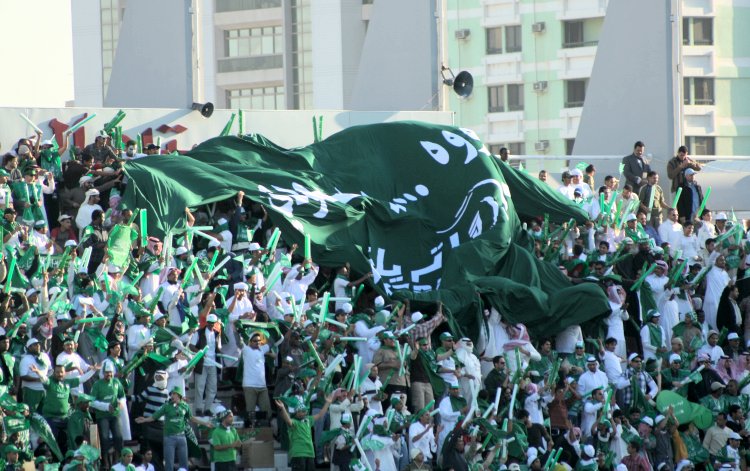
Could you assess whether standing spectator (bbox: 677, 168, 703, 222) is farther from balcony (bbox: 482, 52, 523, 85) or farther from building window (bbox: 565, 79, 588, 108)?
balcony (bbox: 482, 52, 523, 85)

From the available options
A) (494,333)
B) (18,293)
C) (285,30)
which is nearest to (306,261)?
(494,333)

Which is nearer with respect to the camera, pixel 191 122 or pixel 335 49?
pixel 191 122

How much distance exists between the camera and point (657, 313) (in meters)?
25.2

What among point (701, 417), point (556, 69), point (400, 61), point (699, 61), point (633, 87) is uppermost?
point (699, 61)

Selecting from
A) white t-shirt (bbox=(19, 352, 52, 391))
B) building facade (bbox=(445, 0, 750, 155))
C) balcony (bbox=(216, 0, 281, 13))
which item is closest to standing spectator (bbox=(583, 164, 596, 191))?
white t-shirt (bbox=(19, 352, 52, 391))

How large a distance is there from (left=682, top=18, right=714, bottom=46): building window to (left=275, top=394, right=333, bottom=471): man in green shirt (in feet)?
136

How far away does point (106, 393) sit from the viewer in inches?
811

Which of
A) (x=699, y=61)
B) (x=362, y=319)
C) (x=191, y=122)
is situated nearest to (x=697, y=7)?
(x=699, y=61)

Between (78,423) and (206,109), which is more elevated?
(206,109)

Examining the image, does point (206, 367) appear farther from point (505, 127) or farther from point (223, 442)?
point (505, 127)

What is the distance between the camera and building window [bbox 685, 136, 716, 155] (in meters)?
61.1

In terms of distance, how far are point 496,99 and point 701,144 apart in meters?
6.50

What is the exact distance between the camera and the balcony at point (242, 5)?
6144cm

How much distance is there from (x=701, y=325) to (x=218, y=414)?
7.42 m
